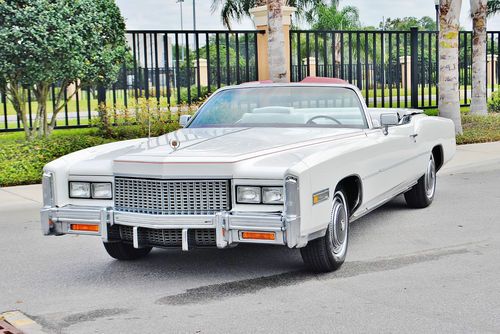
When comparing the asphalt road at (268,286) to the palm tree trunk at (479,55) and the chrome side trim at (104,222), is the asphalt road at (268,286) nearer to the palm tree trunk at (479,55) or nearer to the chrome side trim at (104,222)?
the chrome side trim at (104,222)

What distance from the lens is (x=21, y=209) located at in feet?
34.2

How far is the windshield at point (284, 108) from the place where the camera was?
7.74 meters

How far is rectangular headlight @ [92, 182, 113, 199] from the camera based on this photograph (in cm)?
644

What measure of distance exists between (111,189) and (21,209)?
441 centimetres

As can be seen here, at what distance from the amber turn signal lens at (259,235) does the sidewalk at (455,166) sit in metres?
5.43

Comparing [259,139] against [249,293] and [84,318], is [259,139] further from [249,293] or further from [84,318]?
[84,318]

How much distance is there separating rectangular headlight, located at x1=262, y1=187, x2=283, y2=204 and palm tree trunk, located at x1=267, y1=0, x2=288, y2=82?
9.50 m

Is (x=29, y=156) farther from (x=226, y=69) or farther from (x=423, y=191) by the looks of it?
(x=226, y=69)

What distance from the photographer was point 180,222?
6043 mm

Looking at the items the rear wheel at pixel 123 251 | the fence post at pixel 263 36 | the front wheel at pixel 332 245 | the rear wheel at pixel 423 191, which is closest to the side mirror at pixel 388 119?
the front wheel at pixel 332 245

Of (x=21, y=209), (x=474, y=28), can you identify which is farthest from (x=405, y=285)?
(x=474, y=28)

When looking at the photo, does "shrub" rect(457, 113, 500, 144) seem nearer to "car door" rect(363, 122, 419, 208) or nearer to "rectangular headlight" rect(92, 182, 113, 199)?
"car door" rect(363, 122, 419, 208)

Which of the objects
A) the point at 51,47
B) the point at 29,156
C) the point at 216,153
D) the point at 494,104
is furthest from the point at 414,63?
the point at 216,153

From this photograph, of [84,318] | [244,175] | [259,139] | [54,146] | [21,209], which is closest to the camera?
[84,318]
